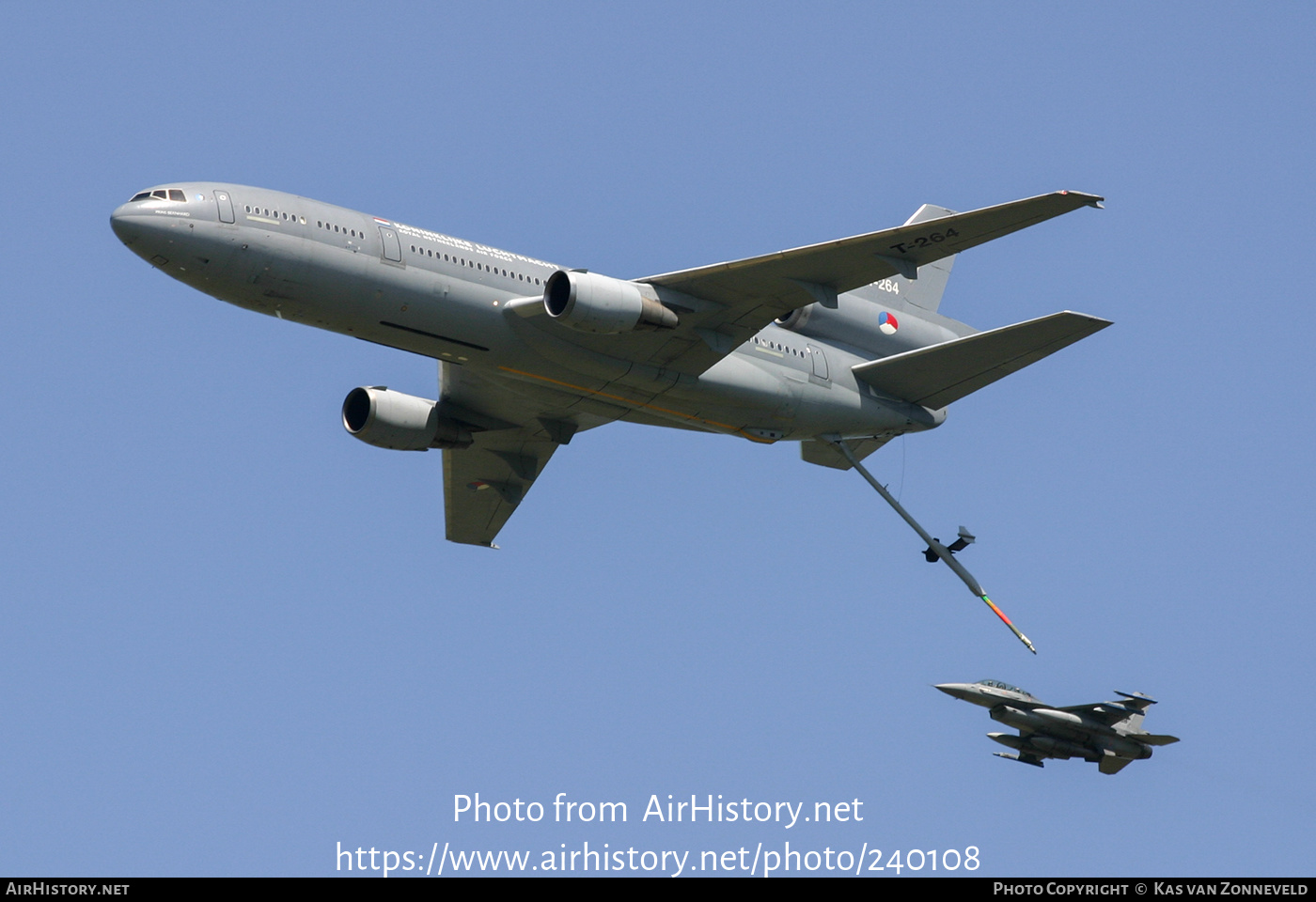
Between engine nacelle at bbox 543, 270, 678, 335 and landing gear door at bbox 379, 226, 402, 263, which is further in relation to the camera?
landing gear door at bbox 379, 226, 402, 263

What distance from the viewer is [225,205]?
3167 cm

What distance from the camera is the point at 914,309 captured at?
139ft

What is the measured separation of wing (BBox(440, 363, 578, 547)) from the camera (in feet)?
132

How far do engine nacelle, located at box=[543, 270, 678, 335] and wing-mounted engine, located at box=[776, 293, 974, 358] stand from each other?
710 centimetres

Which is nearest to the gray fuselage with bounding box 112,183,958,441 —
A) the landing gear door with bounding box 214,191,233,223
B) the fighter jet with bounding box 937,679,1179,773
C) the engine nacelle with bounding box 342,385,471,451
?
the landing gear door with bounding box 214,191,233,223

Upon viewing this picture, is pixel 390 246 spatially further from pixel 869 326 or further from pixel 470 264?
pixel 869 326

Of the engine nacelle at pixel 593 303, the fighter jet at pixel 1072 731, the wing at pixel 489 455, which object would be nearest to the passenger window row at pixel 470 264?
the engine nacelle at pixel 593 303

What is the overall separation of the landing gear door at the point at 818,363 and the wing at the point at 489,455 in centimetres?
698

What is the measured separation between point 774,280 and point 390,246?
8.61m

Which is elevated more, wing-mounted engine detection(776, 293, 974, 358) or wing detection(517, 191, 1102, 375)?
wing-mounted engine detection(776, 293, 974, 358)

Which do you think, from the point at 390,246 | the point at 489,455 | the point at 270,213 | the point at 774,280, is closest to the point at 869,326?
the point at 774,280

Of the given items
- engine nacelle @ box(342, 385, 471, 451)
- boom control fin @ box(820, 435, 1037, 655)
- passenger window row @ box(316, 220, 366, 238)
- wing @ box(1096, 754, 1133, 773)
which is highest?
passenger window row @ box(316, 220, 366, 238)

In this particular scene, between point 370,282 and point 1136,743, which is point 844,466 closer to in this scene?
point 1136,743

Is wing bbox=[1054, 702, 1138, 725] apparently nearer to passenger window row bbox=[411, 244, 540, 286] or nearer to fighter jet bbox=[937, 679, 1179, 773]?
fighter jet bbox=[937, 679, 1179, 773]
